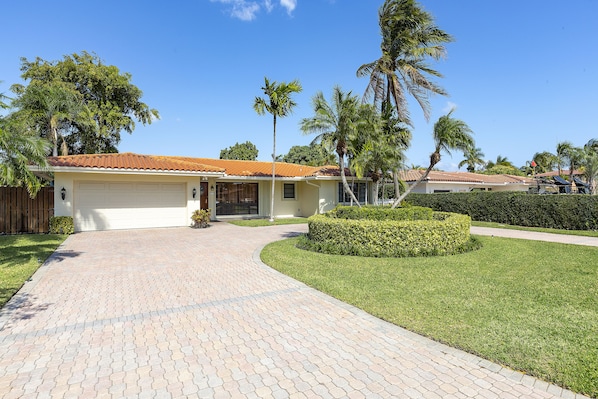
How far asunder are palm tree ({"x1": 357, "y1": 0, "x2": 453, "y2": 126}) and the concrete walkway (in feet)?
42.2

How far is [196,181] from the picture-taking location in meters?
17.5

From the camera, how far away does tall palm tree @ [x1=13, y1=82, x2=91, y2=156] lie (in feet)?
62.0

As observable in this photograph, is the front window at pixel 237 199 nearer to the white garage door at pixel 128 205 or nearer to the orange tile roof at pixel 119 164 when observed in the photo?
the white garage door at pixel 128 205

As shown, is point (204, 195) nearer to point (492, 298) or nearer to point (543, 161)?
point (492, 298)

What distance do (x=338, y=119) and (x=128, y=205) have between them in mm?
11382

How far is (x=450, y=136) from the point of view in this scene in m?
11.6

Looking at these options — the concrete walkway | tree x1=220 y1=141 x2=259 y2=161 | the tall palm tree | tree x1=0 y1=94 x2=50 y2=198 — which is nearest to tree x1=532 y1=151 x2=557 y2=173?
tree x1=220 y1=141 x2=259 y2=161

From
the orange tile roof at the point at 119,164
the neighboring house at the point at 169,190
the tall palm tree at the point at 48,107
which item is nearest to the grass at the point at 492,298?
the orange tile roof at the point at 119,164

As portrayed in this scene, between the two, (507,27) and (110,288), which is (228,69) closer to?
(507,27)

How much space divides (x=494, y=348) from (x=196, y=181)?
52.6 ft

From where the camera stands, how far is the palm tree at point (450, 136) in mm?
11617

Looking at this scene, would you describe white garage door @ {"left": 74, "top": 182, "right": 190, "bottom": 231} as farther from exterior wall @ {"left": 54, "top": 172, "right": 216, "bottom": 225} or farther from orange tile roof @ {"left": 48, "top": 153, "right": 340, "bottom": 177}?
orange tile roof @ {"left": 48, "top": 153, "right": 340, "bottom": 177}

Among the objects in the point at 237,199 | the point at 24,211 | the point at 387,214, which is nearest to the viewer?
the point at 387,214

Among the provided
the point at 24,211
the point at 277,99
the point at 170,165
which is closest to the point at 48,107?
the point at 24,211
